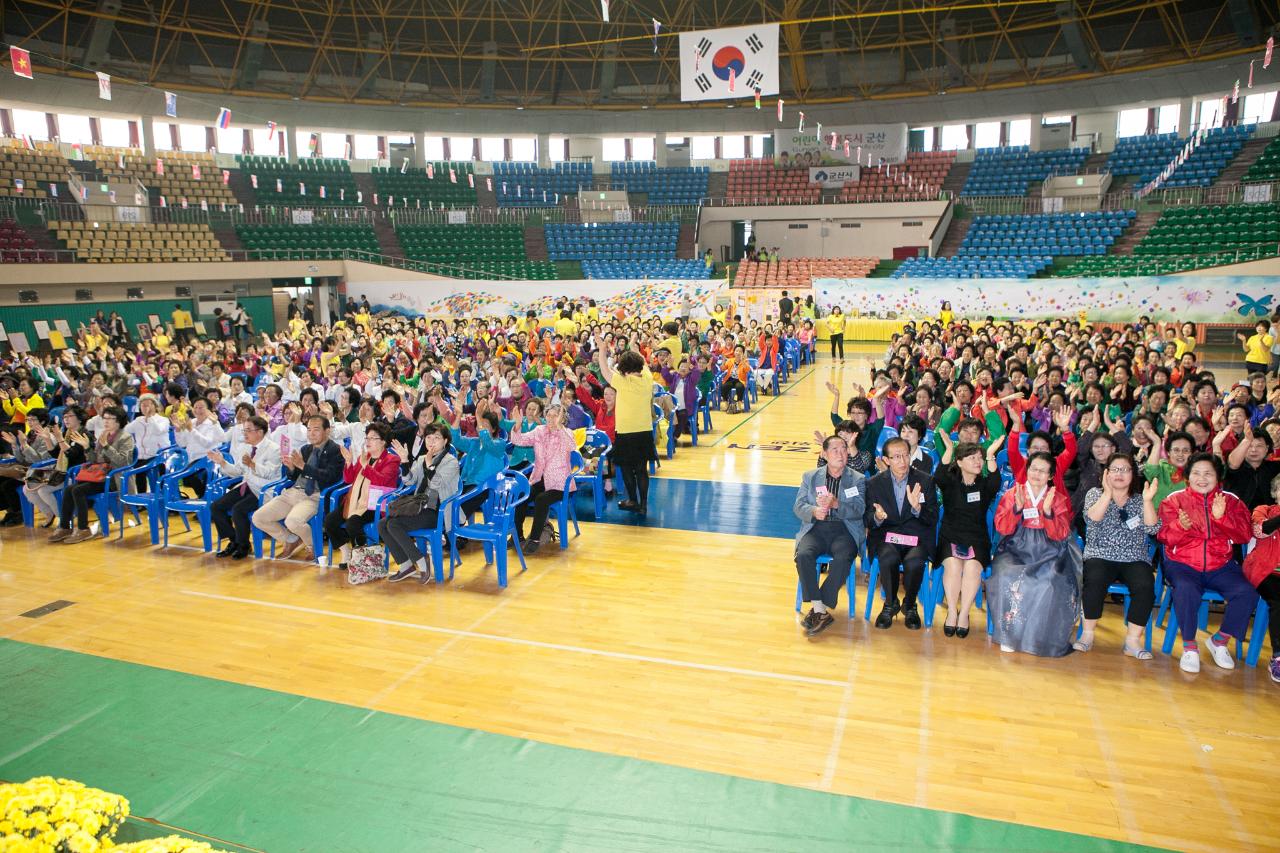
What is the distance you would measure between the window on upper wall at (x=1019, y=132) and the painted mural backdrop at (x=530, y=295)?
17.5 metres

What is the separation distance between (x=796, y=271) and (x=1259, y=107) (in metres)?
18.4

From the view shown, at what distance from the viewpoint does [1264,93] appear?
99.7ft

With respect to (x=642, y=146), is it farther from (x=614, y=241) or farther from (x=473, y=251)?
(x=473, y=251)

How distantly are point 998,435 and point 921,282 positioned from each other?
18514 mm

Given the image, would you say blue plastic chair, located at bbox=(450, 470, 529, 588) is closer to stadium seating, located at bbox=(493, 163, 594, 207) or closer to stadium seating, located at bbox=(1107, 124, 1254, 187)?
stadium seating, located at bbox=(1107, 124, 1254, 187)

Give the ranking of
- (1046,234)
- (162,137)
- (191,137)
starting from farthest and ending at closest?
(191,137) → (162,137) → (1046,234)

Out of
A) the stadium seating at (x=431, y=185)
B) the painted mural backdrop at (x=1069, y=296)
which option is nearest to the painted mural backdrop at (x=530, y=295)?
the painted mural backdrop at (x=1069, y=296)

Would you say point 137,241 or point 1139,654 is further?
point 137,241

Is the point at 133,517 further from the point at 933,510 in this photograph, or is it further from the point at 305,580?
the point at 933,510

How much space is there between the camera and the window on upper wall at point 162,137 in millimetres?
31744

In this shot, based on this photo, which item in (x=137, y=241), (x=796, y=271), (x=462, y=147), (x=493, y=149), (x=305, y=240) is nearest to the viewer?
(x=137, y=241)

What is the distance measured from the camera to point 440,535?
23.0 ft

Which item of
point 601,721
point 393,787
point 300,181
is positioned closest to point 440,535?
point 601,721

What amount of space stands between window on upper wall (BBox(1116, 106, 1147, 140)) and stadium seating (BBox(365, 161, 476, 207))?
2611 cm
